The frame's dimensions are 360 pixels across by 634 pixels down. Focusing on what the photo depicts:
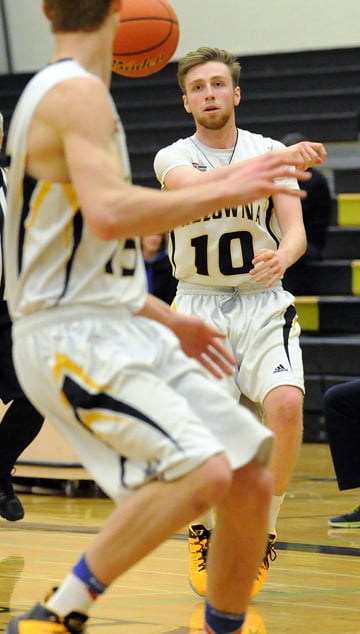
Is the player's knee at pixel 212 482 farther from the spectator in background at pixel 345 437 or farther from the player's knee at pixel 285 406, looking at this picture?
the spectator in background at pixel 345 437

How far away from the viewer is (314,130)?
33.8 ft

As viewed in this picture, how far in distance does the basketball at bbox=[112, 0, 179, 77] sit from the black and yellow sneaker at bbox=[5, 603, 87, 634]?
10.7 ft

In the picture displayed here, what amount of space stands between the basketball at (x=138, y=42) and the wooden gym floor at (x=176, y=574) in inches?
87.4

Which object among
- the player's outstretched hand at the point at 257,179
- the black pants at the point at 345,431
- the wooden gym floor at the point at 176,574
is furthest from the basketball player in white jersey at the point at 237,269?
the player's outstretched hand at the point at 257,179

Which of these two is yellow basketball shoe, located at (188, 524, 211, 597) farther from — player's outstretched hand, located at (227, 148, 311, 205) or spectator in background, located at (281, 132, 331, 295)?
spectator in background, located at (281, 132, 331, 295)

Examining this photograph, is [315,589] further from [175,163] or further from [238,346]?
[175,163]

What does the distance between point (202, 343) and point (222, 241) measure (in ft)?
4.22

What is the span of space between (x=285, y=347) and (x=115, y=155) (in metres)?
1.72

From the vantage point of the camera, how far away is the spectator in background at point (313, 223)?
29.4ft

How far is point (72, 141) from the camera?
2699 mm

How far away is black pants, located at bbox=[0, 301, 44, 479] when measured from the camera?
5.31m

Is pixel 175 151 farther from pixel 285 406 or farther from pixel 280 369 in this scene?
pixel 285 406

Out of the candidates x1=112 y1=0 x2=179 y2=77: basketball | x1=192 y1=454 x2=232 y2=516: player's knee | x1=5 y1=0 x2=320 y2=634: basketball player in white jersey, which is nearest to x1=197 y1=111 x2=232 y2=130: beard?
x1=112 y1=0 x2=179 y2=77: basketball

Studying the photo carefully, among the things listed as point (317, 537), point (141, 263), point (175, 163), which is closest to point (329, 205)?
point (317, 537)
